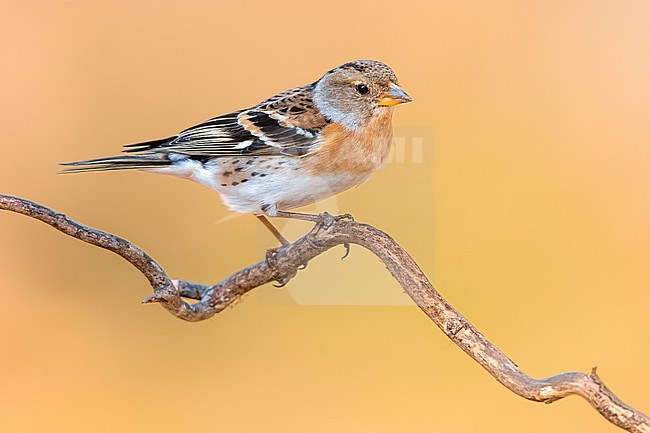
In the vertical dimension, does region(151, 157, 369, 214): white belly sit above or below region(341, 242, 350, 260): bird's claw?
above

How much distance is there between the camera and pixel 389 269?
102 cm

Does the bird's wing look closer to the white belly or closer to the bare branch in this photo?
the white belly

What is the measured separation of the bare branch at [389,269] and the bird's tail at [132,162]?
0.17m

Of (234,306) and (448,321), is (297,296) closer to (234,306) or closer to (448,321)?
(234,306)

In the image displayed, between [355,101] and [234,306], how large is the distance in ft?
1.36

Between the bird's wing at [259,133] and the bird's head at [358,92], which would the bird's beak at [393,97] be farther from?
the bird's wing at [259,133]

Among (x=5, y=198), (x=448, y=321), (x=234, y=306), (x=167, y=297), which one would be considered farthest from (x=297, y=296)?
(x=5, y=198)

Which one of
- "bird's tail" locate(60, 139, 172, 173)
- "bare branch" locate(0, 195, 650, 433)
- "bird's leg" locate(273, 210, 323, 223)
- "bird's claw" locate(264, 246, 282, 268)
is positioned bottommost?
"bare branch" locate(0, 195, 650, 433)

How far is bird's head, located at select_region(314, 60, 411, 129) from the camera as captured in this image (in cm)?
115

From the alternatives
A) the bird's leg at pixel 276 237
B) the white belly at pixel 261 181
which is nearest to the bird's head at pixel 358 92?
the white belly at pixel 261 181

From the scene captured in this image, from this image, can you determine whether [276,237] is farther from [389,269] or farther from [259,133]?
[389,269]

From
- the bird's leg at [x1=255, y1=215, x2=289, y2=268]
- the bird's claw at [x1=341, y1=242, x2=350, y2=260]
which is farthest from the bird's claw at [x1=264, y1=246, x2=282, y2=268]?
the bird's claw at [x1=341, y1=242, x2=350, y2=260]

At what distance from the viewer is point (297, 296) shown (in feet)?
4.23

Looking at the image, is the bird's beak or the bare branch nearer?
the bare branch
